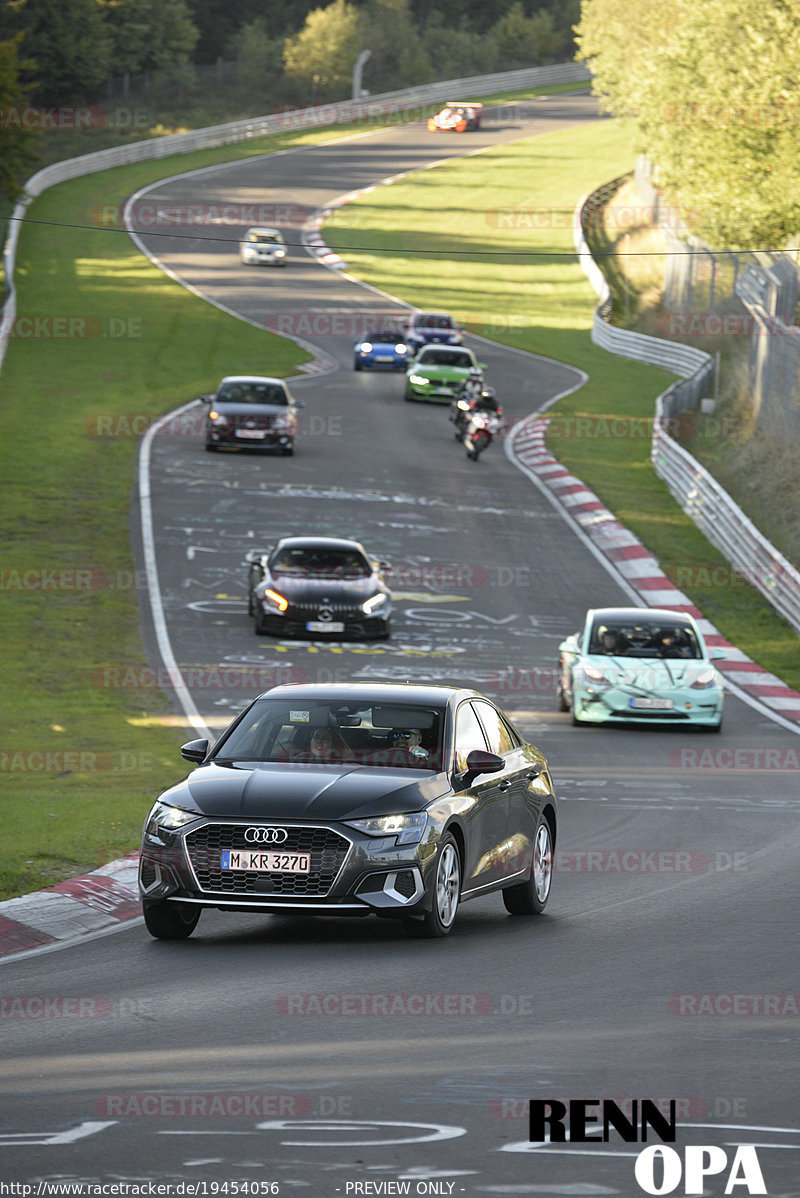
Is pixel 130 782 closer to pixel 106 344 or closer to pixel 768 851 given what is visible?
pixel 768 851

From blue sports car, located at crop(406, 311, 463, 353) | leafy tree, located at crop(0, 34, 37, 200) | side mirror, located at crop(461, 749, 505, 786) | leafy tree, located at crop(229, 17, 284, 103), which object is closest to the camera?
side mirror, located at crop(461, 749, 505, 786)

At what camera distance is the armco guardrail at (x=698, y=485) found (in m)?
31.6

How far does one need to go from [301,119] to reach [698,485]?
8036cm

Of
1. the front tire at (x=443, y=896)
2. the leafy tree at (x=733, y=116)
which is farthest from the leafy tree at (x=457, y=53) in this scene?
the front tire at (x=443, y=896)

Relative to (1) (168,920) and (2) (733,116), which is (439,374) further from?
(1) (168,920)

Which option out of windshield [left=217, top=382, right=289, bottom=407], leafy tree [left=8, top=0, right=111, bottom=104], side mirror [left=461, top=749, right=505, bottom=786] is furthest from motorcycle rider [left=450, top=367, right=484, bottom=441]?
leafy tree [left=8, top=0, right=111, bottom=104]

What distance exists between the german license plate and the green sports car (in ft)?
133

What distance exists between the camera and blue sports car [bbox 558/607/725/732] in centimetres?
2242

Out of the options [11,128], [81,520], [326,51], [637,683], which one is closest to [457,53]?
[326,51]

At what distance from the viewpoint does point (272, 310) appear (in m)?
63.7

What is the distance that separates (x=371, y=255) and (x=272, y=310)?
14.2 m

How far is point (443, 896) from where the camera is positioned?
1058cm

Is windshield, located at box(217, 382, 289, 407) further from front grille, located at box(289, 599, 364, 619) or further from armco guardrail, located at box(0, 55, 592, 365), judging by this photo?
armco guardrail, located at box(0, 55, 592, 365)

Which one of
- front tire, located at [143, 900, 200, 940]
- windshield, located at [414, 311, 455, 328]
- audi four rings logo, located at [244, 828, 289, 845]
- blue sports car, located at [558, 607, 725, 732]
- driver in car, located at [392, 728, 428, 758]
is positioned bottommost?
windshield, located at [414, 311, 455, 328]
